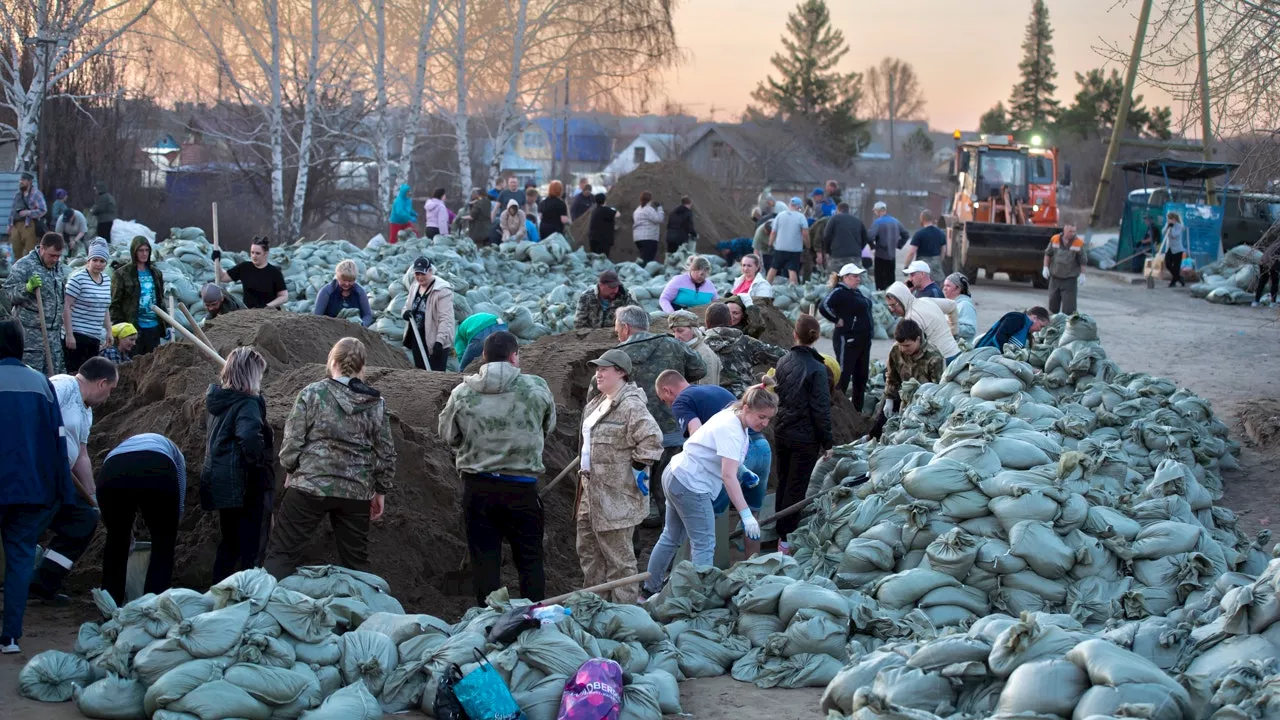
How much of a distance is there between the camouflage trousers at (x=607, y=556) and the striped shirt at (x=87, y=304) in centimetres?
534

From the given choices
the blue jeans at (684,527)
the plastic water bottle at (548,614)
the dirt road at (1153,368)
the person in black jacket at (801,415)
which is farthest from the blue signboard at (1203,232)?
the plastic water bottle at (548,614)

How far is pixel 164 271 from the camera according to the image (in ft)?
49.8

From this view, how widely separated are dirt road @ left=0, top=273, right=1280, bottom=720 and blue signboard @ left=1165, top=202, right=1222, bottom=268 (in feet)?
5.74

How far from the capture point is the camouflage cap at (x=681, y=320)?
767 cm

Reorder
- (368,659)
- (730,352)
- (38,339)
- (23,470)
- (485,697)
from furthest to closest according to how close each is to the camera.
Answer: (38,339), (730,352), (23,470), (368,659), (485,697)

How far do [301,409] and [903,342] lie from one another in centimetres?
466

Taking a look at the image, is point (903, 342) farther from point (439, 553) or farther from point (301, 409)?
point (301, 409)

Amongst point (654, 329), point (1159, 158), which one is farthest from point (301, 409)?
point (1159, 158)

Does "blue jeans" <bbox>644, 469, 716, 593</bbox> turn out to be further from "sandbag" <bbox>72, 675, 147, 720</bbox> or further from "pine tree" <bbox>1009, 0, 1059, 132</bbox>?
"pine tree" <bbox>1009, 0, 1059, 132</bbox>

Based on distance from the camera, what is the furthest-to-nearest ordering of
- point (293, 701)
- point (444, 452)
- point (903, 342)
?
point (903, 342) → point (444, 452) → point (293, 701)

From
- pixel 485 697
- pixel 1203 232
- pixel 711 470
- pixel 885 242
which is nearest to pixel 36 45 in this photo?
pixel 885 242

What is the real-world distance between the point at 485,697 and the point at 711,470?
196 centimetres

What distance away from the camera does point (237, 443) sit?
5.89 m

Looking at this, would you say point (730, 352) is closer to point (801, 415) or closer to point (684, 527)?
point (801, 415)
